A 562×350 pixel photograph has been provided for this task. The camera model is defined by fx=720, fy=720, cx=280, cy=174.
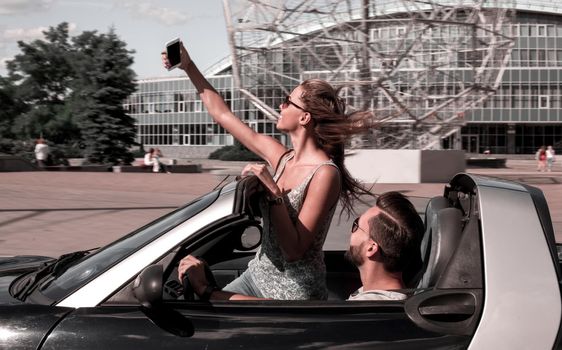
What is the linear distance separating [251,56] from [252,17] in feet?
7.57

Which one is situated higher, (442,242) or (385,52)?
Result: (385,52)

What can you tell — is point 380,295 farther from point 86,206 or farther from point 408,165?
point 408,165

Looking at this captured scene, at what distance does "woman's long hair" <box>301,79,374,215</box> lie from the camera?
10.0ft

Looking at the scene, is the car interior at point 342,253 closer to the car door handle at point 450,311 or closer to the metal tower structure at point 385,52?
the car door handle at point 450,311

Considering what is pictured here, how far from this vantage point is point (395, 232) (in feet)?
9.14

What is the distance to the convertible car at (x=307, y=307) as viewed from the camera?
2.26 m

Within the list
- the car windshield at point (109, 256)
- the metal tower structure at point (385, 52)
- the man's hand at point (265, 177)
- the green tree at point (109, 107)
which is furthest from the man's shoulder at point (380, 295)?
the green tree at point (109, 107)

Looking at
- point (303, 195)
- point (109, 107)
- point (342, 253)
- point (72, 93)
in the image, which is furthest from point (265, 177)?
point (72, 93)

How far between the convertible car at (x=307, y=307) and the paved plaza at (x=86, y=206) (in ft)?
4.49

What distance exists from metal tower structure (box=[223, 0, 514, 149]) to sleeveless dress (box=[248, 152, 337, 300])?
Answer: 24992mm

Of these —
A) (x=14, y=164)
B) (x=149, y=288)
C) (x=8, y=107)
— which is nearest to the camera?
(x=149, y=288)

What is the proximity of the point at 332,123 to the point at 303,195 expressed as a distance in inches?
16.3

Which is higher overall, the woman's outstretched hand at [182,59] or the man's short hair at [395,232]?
the woman's outstretched hand at [182,59]

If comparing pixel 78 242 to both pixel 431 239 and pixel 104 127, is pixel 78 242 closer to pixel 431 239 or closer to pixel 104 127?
pixel 431 239
